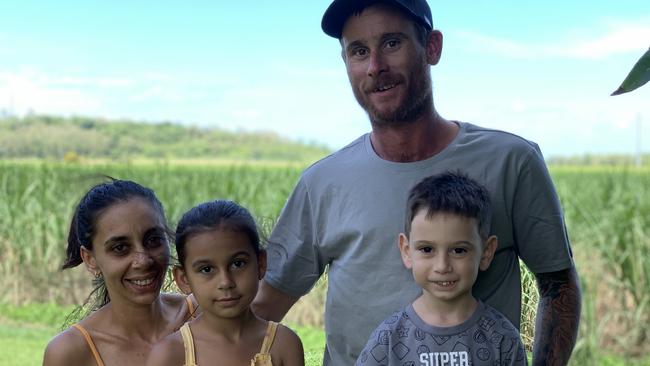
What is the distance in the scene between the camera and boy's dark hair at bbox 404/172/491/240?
1.94 m

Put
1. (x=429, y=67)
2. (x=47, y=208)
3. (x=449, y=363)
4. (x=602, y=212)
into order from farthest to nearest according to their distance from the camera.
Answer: (x=47, y=208) < (x=602, y=212) < (x=429, y=67) < (x=449, y=363)

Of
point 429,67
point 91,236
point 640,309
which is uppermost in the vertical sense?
point 429,67

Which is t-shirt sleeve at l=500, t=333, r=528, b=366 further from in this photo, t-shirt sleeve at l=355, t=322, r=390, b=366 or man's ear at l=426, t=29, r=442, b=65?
man's ear at l=426, t=29, r=442, b=65

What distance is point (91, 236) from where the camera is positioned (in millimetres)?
2248

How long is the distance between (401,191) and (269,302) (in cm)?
50

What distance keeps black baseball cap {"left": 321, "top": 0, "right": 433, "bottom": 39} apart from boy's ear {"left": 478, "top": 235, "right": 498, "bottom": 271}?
59 cm

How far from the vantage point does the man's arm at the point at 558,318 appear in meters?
2.26

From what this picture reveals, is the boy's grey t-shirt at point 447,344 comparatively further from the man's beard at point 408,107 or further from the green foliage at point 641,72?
the green foliage at point 641,72

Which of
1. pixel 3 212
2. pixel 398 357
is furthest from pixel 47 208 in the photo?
pixel 398 357

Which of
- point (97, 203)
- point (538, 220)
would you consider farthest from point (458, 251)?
point (97, 203)

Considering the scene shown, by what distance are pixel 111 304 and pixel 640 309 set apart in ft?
17.1

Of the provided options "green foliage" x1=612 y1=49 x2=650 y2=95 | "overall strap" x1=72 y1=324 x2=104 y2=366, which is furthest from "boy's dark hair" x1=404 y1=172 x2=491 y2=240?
"overall strap" x1=72 y1=324 x2=104 y2=366

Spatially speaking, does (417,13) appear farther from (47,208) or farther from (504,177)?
(47,208)

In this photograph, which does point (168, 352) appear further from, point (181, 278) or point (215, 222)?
point (215, 222)
